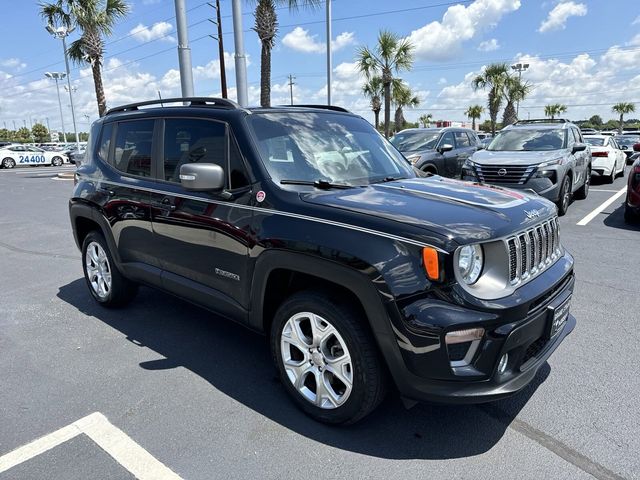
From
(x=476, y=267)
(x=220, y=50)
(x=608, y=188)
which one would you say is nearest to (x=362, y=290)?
(x=476, y=267)

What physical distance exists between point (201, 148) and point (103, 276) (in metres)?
2.05

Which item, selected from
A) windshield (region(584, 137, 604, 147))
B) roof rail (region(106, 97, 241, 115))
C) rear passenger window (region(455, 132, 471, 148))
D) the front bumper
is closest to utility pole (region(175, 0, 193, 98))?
roof rail (region(106, 97, 241, 115))

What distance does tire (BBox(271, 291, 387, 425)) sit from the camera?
8.29 ft

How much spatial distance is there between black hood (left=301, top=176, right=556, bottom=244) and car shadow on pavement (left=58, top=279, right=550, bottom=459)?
46.0 inches

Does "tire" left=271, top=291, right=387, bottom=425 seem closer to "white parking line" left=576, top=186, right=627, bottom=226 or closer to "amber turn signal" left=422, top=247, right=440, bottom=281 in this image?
"amber turn signal" left=422, top=247, right=440, bottom=281

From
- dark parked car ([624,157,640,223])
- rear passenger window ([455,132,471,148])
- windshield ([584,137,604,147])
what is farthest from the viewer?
windshield ([584,137,604,147])

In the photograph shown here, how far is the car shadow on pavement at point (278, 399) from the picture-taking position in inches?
104

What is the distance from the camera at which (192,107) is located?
3.64 metres

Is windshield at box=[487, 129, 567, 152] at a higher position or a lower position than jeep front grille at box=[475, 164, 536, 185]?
higher

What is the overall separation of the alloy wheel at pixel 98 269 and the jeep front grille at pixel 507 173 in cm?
681

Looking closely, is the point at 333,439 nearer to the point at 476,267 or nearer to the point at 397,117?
the point at 476,267

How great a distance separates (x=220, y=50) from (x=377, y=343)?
2191 cm

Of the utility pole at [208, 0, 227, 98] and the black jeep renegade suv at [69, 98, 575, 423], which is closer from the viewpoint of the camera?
the black jeep renegade suv at [69, 98, 575, 423]

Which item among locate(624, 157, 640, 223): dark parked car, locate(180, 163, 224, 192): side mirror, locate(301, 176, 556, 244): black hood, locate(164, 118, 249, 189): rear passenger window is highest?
locate(164, 118, 249, 189): rear passenger window
